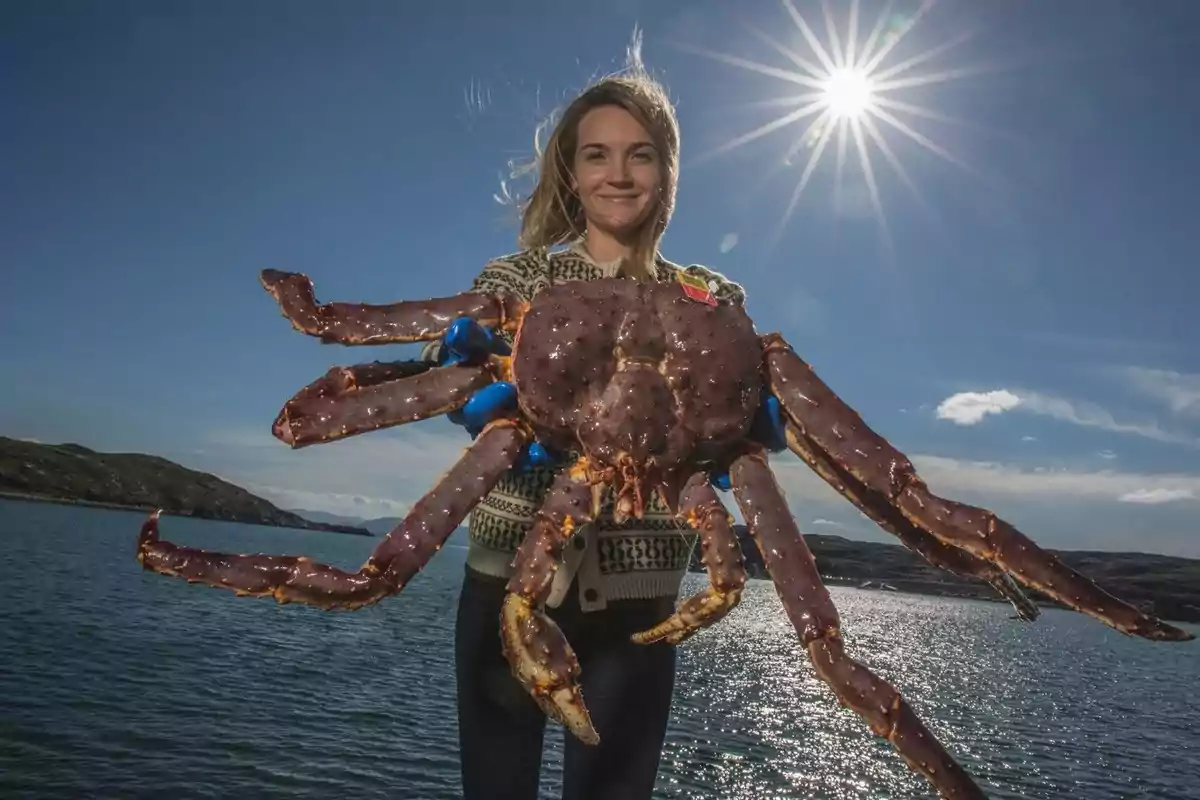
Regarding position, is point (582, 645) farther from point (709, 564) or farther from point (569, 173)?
point (569, 173)

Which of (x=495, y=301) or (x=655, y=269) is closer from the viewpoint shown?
(x=495, y=301)

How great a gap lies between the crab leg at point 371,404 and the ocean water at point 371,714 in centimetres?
364

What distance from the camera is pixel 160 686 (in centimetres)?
1995

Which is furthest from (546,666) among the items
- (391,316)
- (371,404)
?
(391,316)

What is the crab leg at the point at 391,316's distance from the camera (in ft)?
10.2

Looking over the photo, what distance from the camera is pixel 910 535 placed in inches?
126

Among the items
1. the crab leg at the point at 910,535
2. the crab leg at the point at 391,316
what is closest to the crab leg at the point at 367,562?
the crab leg at the point at 391,316

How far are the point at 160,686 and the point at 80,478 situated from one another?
411ft

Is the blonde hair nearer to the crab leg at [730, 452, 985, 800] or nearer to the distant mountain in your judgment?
the crab leg at [730, 452, 985, 800]

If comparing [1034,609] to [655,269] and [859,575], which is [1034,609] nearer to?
[655,269]

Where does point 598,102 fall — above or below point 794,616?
above

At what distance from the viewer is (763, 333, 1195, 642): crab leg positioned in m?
2.66

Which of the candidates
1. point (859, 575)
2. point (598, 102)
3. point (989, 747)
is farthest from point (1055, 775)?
point (859, 575)

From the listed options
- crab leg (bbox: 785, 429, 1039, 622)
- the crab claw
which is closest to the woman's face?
crab leg (bbox: 785, 429, 1039, 622)
